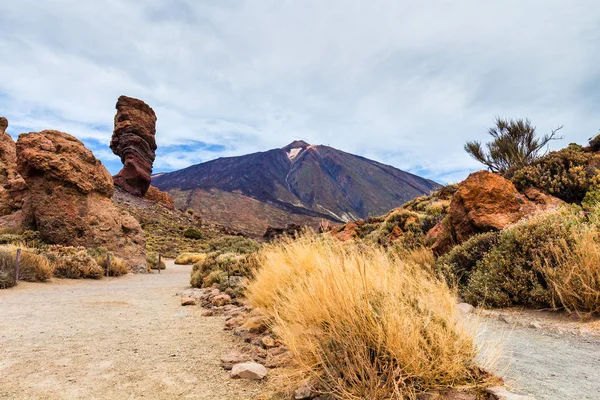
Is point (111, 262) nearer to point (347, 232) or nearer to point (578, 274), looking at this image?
point (347, 232)

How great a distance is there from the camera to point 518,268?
4602 mm

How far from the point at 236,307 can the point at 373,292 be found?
13.6 feet

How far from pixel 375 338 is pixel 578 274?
3.26m

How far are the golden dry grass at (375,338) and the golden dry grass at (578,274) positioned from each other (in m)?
2.50

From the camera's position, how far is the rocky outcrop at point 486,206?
6.75 metres

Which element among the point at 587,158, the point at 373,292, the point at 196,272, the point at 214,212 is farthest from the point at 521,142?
the point at 214,212

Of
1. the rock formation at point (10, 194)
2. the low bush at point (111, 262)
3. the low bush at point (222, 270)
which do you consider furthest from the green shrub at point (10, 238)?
the low bush at point (222, 270)

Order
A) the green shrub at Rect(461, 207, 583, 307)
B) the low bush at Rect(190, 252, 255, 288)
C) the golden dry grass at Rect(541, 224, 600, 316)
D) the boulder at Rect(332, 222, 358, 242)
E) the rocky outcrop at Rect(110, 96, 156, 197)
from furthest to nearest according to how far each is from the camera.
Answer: the rocky outcrop at Rect(110, 96, 156, 197), the boulder at Rect(332, 222, 358, 242), the low bush at Rect(190, 252, 255, 288), the green shrub at Rect(461, 207, 583, 307), the golden dry grass at Rect(541, 224, 600, 316)

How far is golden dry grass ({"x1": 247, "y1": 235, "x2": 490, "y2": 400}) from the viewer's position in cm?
197

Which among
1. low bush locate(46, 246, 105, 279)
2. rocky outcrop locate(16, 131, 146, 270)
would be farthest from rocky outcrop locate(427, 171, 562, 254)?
rocky outcrop locate(16, 131, 146, 270)

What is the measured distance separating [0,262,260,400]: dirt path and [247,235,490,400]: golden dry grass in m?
0.71

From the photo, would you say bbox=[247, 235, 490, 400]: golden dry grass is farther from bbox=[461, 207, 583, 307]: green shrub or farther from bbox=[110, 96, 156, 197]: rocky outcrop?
bbox=[110, 96, 156, 197]: rocky outcrop

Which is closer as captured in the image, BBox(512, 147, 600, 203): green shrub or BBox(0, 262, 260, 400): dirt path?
BBox(0, 262, 260, 400): dirt path

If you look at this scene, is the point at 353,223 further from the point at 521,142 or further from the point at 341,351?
the point at 341,351
